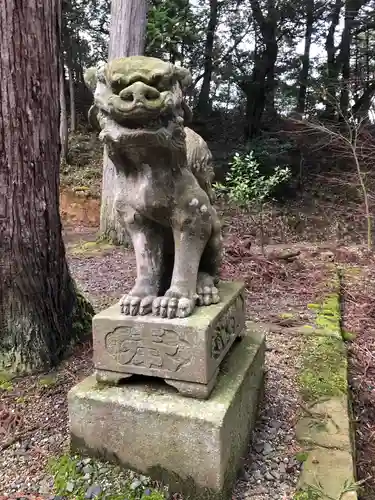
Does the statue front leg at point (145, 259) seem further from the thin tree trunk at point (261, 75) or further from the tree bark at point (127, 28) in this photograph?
the thin tree trunk at point (261, 75)

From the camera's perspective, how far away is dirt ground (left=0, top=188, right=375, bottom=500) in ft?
5.85

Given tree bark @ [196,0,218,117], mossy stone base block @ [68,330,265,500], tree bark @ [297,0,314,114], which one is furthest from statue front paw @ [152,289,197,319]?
tree bark @ [196,0,218,117]

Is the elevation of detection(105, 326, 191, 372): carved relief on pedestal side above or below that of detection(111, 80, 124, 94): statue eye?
below

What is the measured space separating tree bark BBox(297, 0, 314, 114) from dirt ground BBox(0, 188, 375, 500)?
6720mm

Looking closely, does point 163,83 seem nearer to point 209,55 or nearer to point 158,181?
point 158,181

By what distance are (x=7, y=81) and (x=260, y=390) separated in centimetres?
214

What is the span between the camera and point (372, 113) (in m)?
9.25

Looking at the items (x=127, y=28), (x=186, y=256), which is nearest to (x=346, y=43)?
(x=127, y=28)

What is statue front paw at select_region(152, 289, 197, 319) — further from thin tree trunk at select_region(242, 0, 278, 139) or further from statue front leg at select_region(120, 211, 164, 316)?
thin tree trunk at select_region(242, 0, 278, 139)

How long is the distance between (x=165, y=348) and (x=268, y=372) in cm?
111

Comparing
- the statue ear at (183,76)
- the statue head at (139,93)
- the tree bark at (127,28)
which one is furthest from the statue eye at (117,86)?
the tree bark at (127,28)

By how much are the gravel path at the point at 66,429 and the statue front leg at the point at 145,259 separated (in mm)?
747

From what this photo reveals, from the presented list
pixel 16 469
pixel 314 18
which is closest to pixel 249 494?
pixel 16 469

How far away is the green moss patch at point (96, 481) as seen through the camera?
1.59 m
